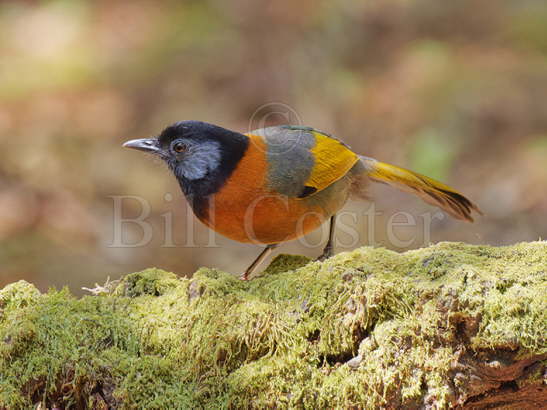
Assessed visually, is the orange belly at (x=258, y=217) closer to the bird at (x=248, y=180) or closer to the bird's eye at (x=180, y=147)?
the bird at (x=248, y=180)

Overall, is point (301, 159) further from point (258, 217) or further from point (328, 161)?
point (258, 217)

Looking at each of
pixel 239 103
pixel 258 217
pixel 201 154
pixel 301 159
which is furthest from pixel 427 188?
A: pixel 239 103

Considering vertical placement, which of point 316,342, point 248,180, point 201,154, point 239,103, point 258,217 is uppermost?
point 239,103

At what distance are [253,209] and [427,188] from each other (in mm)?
1497

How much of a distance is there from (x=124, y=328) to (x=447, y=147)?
6.82 meters

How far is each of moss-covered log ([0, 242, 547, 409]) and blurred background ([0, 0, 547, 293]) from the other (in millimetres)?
3955

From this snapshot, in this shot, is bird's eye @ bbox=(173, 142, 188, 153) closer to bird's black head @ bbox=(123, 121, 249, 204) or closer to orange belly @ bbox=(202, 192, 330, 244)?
bird's black head @ bbox=(123, 121, 249, 204)

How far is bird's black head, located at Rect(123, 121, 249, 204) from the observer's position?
393cm

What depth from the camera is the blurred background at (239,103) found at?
→ 7555mm

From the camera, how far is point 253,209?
12.6 feet

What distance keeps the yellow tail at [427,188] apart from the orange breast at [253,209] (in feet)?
3.39

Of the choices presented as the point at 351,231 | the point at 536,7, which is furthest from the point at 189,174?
the point at 536,7

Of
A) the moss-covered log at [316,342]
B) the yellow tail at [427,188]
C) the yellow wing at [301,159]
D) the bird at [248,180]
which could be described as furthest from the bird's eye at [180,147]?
the yellow tail at [427,188]

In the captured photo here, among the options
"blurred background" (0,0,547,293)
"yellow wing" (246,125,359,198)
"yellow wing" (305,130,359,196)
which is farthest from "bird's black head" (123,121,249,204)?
"blurred background" (0,0,547,293)
